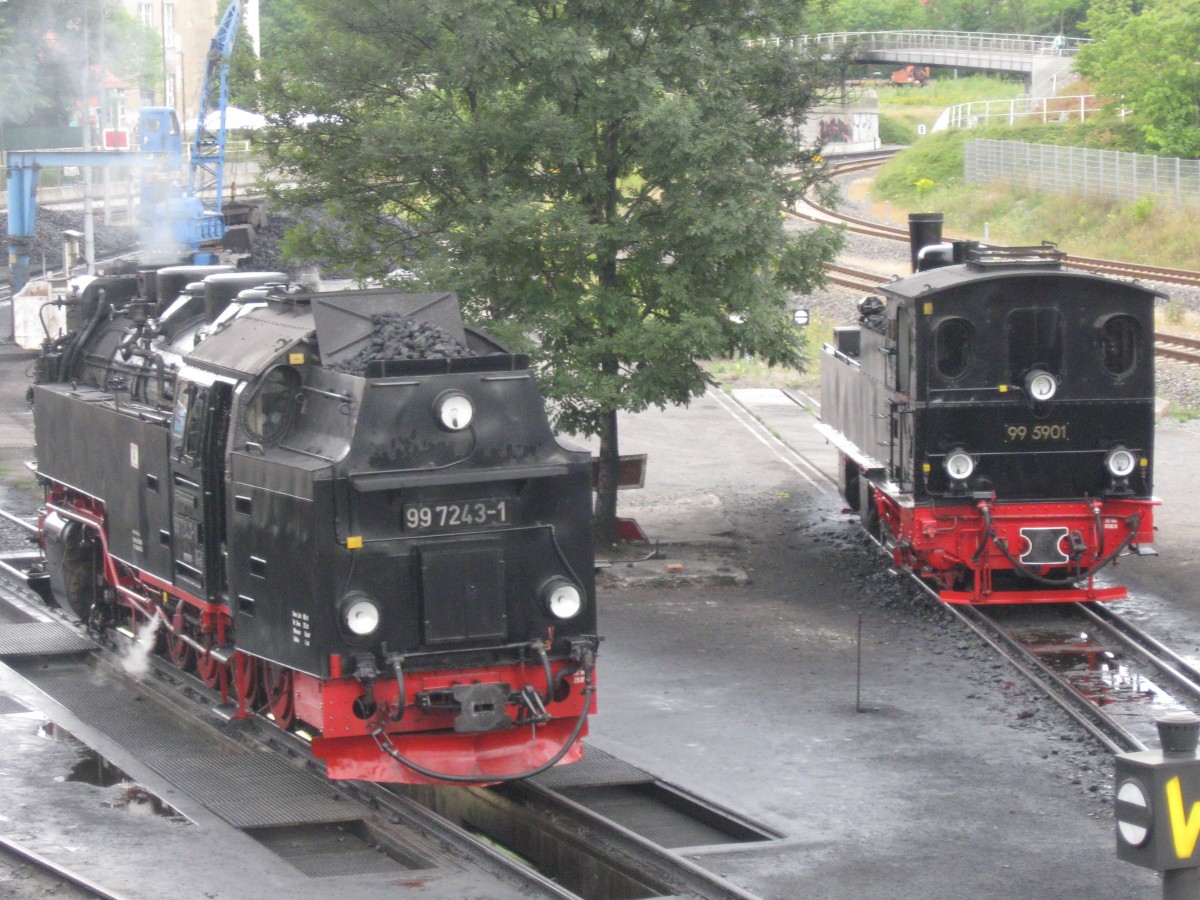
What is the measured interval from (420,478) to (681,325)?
6798mm

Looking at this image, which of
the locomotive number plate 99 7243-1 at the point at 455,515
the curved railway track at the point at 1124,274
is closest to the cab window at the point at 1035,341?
the locomotive number plate 99 7243-1 at the point at 455,515

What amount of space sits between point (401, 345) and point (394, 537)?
124 cm

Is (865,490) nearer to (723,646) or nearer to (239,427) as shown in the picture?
(723,646)

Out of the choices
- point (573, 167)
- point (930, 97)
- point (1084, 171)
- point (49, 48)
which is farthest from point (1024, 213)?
point (930, 97)

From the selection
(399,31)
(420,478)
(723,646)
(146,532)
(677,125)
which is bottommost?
(723,646)

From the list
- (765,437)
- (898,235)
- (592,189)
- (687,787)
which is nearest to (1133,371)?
(592,189)

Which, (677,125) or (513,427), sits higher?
(677,125)

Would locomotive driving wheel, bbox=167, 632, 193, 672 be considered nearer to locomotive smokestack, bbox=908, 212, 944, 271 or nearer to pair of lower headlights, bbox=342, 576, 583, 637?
pair of lower headlights, bbox=342, 576, 583, 637

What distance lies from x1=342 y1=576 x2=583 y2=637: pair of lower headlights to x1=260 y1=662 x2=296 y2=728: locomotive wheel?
1.12 metres

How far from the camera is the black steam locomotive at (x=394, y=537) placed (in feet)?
30.3

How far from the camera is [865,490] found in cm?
1792

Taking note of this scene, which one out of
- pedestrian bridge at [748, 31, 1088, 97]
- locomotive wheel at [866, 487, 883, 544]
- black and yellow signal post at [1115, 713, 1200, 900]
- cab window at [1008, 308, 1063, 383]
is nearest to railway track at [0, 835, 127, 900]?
black and yellow signal post at [1115, 713, 1200, 900]

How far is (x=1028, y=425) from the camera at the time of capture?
14.3 meters

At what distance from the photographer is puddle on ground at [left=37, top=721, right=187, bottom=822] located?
9945 mm
